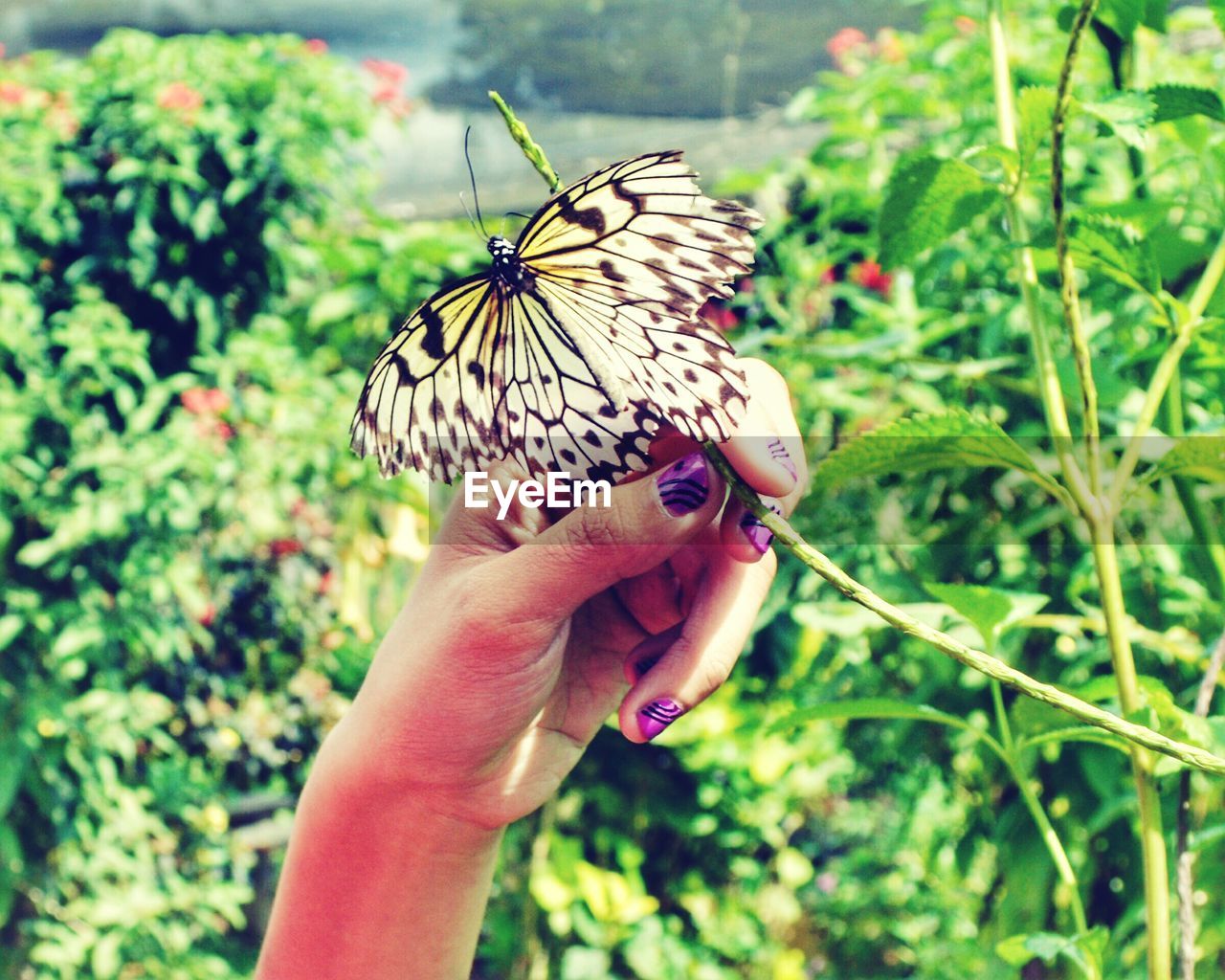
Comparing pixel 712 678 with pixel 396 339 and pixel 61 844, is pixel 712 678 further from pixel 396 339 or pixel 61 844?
pixel 61 844

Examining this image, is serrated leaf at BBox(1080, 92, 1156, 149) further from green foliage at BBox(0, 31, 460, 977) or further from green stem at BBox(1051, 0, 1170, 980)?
green foliage at BBox(0, 31, 460, 977)

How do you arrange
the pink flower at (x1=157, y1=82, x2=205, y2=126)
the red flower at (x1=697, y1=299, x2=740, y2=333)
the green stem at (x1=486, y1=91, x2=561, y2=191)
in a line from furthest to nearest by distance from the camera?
the pink flower at (x1=157, y1=82, x2=205, y2=126)
the red flower at (x1=697, y1=299, x2=740, y2=333)
the green stem at (x1=486, y1=91, x2=561, y2=191)

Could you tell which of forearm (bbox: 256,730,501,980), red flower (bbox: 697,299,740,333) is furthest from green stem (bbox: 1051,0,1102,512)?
red flower (bbox: 697,299,740,333)

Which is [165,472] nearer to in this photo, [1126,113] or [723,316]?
[723,316]

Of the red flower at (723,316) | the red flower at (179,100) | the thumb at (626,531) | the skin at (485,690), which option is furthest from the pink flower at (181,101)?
the thumb at (626,531)

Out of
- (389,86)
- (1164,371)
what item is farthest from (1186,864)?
(389,86)

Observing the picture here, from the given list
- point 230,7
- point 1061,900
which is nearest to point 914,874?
point 1061,900

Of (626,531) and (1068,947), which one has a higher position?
(626,531)
